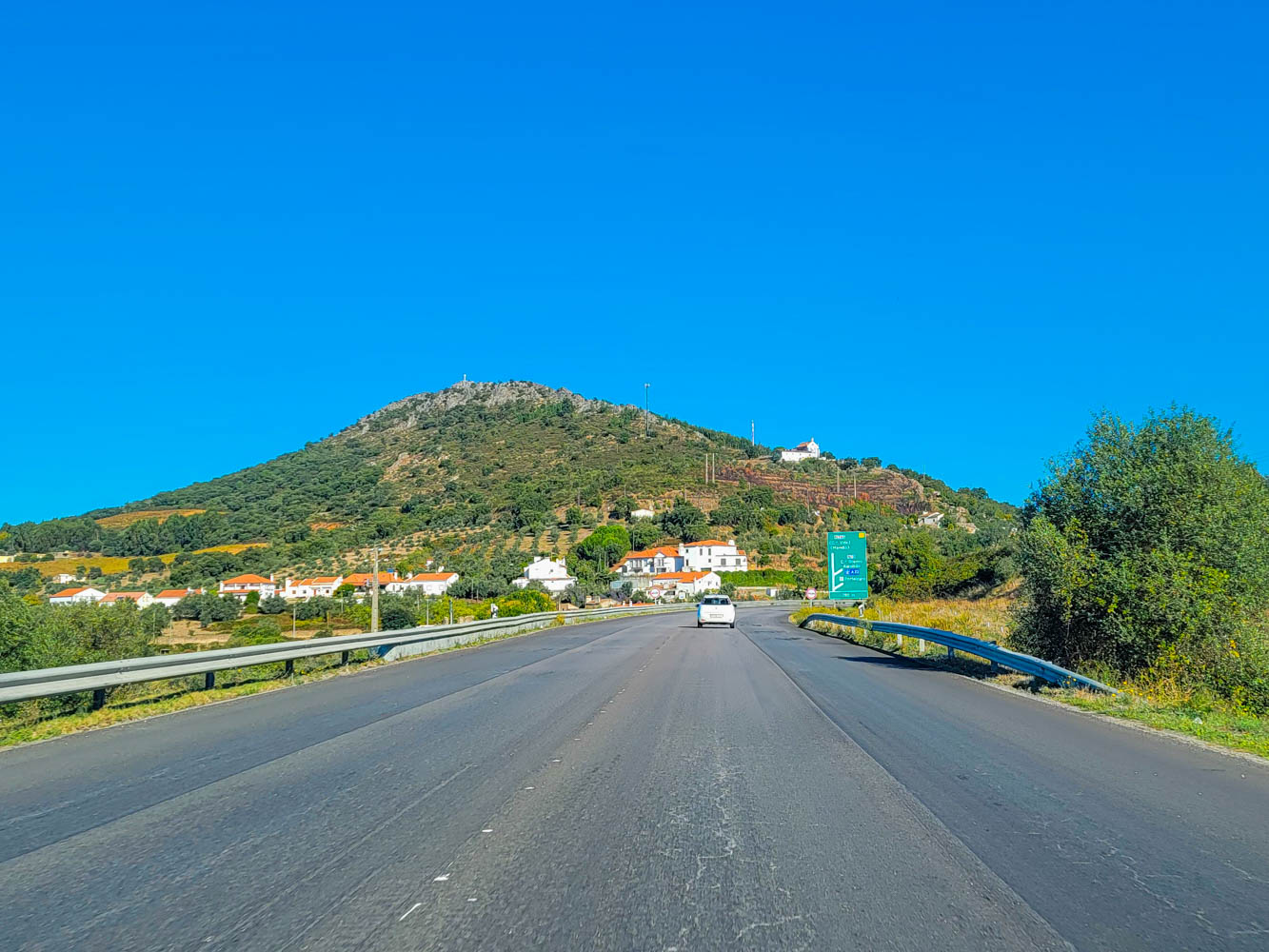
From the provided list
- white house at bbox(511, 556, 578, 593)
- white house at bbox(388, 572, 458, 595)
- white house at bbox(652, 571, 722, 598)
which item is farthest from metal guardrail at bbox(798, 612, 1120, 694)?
white house at bbox(652, 571, 722, 598)

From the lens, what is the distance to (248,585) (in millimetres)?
87125

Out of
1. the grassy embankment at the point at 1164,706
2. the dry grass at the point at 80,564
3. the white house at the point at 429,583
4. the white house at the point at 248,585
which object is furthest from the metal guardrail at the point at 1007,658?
the dry grass at the point at 80,564

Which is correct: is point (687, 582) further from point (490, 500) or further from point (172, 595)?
point (172, 595)

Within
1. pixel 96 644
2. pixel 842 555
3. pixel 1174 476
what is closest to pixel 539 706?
pixel 1174 476

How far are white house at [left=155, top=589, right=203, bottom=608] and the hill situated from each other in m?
8.64

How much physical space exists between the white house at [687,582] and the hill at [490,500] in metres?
11.8

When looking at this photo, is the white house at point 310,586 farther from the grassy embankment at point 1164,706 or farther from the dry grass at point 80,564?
the grassy embankment at point 1164,706

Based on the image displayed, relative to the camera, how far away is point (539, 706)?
1285 cm

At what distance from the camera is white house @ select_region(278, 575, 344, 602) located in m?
88.9

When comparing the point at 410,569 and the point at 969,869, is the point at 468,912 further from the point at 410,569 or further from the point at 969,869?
the point at 410,569

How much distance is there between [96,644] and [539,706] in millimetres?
30549

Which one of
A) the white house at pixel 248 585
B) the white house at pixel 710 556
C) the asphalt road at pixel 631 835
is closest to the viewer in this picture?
the asphalt road at pixel 631 835

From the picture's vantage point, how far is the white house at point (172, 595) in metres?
75.1

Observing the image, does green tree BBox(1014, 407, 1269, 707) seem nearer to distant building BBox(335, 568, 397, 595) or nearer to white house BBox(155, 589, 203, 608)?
distant building BBox(335, 568, 397, 595)
